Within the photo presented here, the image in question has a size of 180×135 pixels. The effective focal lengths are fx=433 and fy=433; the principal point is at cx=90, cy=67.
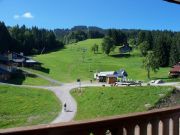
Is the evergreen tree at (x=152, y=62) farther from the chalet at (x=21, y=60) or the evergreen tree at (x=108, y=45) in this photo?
the evergreen tree at (x=108, y=45)

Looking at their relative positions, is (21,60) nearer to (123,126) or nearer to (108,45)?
(123,126)

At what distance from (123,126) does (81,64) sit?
216 ft

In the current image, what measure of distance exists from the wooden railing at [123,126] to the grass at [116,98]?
2440cm

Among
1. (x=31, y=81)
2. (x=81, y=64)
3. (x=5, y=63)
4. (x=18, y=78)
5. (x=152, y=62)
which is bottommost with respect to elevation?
(x=31, y=81)

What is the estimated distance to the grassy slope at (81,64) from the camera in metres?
58.5

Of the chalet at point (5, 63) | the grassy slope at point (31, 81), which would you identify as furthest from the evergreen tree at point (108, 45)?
the chalet at point (5, 63)

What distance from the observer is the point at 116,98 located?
33.3 m

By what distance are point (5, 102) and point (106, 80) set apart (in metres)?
20.2

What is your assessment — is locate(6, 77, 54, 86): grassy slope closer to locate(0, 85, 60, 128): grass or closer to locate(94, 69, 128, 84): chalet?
locate(0, 85, 60, 128): grass

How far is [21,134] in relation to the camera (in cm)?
189

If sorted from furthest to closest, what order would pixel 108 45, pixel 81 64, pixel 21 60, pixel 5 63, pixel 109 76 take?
pixel 81 64 < pixel 108 45 < pixel 109 76 < pixel 21 60 < pixel 5 63

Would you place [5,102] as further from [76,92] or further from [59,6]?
[59,6]

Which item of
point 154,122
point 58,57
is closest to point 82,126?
point 154,122

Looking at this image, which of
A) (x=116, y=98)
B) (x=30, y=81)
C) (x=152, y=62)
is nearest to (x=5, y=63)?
(x=116, y=98)
